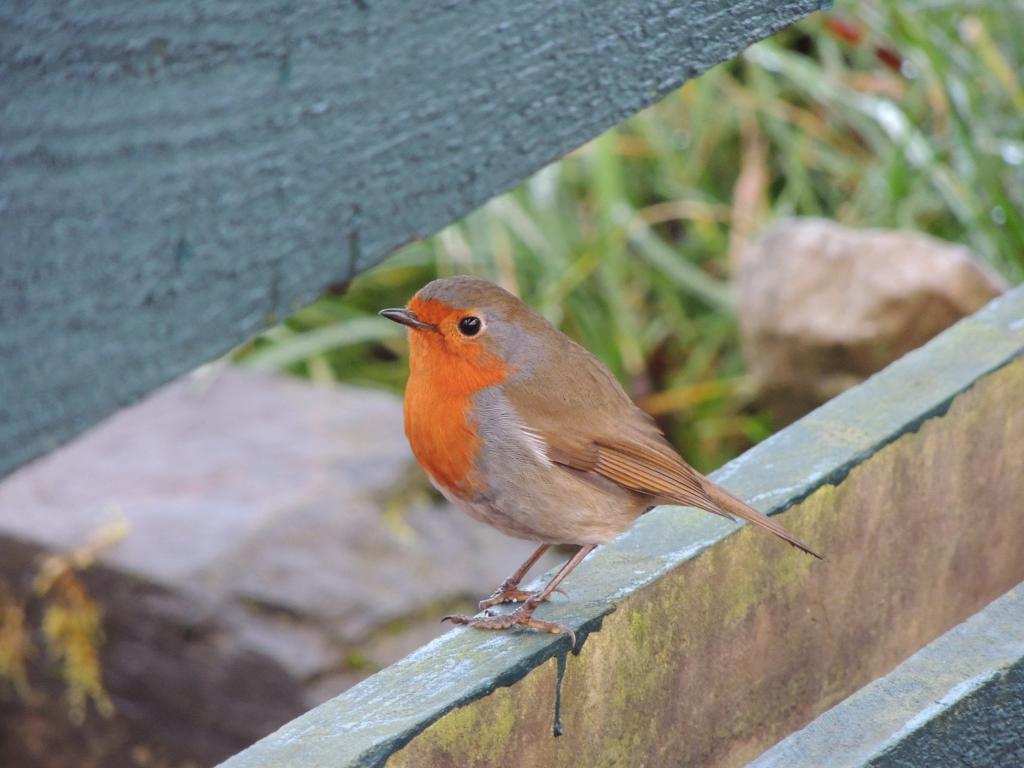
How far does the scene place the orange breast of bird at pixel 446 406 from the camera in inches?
73.4

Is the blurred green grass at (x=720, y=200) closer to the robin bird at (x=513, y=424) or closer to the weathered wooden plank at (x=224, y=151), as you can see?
the robin bird at (x=513, y=424)

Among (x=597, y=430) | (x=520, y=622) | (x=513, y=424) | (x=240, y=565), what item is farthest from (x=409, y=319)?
(x=240, y=565)

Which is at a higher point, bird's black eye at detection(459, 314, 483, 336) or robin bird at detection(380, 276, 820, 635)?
bird's black eye at detection(459, 314, 483, 336)

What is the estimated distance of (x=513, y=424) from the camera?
1895 millimetres

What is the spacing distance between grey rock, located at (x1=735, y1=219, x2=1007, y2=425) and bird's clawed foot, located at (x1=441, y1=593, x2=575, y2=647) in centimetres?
221

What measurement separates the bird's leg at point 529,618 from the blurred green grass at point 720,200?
2258 millimetres

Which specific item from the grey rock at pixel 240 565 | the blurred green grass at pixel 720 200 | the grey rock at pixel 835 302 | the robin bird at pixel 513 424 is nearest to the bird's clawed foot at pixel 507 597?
the robin bird at pixel 513 424

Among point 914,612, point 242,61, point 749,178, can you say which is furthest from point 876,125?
point 242,61

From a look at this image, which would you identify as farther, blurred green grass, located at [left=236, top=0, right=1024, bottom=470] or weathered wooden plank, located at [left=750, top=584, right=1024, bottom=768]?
blurred green grass, located at [left=236, top=0, right=1024, bottom=470]

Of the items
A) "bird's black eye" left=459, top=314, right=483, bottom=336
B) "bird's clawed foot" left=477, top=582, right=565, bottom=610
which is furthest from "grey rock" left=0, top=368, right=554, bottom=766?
"bird's black eye" left=459, top=314, right=483, bottom=336

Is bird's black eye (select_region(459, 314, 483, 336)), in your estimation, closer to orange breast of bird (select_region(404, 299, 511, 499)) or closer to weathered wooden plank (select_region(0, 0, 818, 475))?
orange breast of bird (select_region(404, 299, 511, 499))

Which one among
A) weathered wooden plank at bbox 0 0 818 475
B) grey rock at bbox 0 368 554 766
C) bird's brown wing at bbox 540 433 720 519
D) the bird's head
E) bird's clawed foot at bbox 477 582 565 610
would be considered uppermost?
weathered wooden plank at bbox 0 0 818 475

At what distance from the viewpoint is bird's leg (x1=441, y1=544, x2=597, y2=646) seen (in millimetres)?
1486

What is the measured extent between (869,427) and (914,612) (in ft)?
0.81
